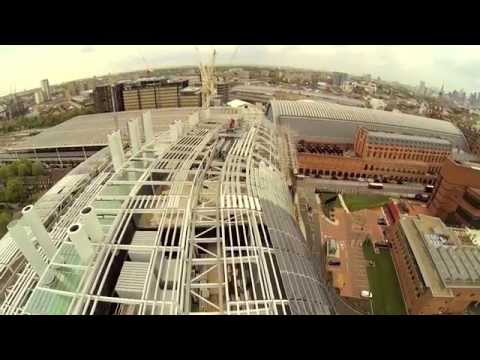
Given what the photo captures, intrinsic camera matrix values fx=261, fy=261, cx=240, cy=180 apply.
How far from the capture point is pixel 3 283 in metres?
3.75

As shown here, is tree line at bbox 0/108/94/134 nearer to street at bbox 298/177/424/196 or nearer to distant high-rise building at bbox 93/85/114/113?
distant high-rise building at bbox 93/85/114/113

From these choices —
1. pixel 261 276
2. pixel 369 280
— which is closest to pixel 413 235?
pixel 369 280

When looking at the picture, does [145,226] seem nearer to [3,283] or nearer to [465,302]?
[3,283]

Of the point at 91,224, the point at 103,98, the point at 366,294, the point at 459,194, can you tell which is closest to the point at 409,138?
the point at 459,194

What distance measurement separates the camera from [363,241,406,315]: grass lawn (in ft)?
18.1

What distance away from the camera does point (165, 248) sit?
130 inches

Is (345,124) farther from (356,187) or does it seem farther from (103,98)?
(103,98)

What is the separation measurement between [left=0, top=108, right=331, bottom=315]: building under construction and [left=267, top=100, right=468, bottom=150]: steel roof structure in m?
7.37

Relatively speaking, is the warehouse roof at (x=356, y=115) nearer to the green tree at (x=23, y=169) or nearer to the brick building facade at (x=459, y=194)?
the brick building facade at (x=459, y=194)

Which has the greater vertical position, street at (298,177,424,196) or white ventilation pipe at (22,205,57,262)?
white ventilation pipe at (22,205,57,262)

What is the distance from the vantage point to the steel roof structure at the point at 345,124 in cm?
1230

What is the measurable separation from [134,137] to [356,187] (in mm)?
8234

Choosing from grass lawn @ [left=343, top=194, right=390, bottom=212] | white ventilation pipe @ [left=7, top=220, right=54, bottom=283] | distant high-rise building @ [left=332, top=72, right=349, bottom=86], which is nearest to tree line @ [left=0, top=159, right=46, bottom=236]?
white ventilation pipe @ [left=7, top=220, right=54, bottom=283]

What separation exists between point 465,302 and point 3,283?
791 cm
